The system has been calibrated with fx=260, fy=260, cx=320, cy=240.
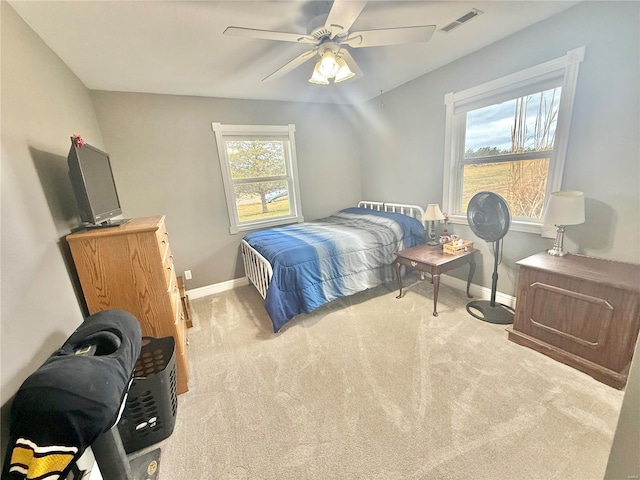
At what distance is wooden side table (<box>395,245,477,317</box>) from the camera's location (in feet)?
7.87

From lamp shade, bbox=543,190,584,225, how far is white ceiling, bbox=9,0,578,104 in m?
1.33

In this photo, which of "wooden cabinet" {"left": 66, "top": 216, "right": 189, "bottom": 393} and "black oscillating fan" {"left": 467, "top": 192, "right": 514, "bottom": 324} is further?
"black oscillating fan" {"left": 467, "top": 192, "right": 514, "bottom": 324}

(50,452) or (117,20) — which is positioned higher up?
(117,20)

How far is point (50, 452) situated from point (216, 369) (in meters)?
1.29

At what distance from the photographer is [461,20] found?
6.25 ft

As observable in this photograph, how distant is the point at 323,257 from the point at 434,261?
1041mm

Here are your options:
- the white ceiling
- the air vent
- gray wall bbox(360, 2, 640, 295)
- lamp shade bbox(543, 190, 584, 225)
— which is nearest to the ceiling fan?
the white ceiling

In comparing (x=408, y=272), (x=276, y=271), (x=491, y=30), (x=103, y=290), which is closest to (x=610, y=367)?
(x=408, y=272)

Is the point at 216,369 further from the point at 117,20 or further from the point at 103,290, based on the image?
the point at 117,20

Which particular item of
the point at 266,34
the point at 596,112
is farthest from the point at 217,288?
the point at 596,112

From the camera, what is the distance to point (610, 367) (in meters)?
1.60

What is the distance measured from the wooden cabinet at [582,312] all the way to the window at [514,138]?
1.99 feet

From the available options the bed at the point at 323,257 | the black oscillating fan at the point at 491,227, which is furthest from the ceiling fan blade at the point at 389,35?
the bed at the point at 323,257

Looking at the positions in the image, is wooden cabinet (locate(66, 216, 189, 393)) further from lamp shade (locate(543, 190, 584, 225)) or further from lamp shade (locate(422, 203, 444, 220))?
lamp shade (locate(543, 190, 584, 225))
